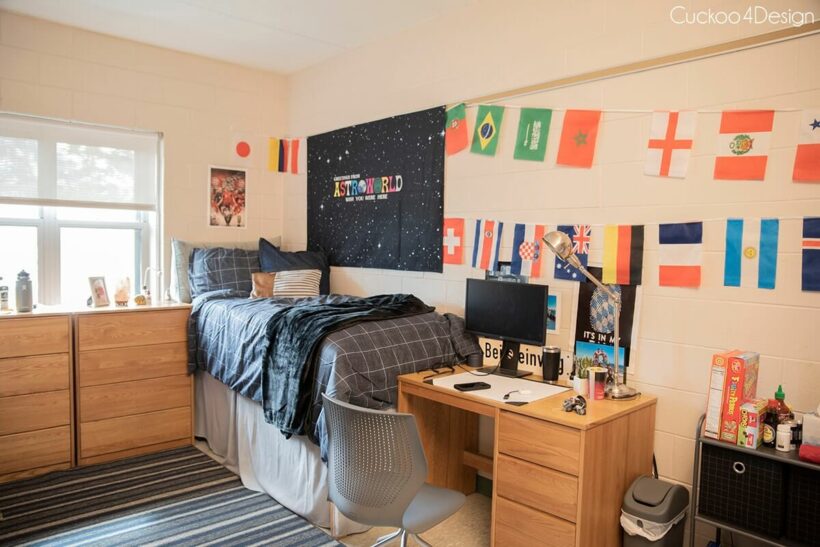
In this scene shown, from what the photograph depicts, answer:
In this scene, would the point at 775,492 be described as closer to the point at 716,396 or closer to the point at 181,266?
the point at 716,396

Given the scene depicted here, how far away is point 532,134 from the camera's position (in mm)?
2791

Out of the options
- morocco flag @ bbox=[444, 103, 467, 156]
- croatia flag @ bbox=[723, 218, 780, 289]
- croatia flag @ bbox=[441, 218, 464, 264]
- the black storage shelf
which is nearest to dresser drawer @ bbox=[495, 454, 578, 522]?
the black storage shelf

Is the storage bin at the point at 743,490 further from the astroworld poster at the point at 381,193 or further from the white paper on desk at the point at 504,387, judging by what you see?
the astroworld poster at the point at 381,193

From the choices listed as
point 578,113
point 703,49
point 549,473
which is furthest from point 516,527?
point 703,49

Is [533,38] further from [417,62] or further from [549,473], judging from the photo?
[549,473]

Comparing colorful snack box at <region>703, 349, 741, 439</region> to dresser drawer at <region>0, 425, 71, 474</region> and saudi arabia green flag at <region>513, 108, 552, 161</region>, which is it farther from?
dresser drawer at <region>0, 425, 71, 474</region>

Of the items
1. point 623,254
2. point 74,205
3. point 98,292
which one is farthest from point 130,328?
point 623,254

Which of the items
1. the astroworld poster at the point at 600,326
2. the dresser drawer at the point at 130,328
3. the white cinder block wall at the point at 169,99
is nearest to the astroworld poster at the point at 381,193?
the white cinder block wall at the point at 169,99

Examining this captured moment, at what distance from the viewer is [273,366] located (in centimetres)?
273

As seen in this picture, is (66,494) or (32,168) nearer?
(66,494)

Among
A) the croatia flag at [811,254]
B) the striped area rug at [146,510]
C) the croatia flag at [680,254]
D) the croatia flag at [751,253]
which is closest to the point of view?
the croatia flag at [811,254]

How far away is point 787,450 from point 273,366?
6.76 ft

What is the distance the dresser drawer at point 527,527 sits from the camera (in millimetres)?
1998

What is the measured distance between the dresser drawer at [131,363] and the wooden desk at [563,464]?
6.28 ft
